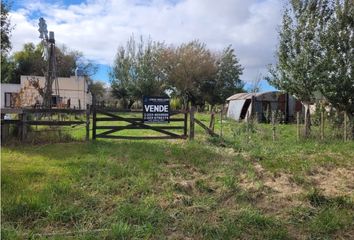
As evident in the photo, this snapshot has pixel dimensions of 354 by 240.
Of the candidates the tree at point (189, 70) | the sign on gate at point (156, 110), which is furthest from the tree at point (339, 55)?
the tree at point (189, 70)

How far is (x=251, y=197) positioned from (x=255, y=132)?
9999 mm

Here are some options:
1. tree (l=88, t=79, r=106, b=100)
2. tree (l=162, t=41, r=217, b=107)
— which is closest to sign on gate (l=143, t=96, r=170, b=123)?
tree (l=162, t=41, r=217, b=107)

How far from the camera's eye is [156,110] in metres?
13.3

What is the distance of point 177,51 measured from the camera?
158 ft

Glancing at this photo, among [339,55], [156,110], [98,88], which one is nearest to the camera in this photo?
[156,110]

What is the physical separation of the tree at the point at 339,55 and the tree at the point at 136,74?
3353 centimetres

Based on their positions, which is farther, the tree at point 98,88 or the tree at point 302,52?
the tree at point 98,88

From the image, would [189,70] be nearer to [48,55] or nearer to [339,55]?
[48,55]

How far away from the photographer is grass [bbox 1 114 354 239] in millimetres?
4996

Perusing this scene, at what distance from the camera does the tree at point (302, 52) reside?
15867 millimetres

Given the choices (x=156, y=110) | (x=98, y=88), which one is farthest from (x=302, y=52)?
(x=98, y=88)

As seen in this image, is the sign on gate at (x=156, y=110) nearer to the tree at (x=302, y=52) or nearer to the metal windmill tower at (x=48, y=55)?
the tree at (x=302, y=52)

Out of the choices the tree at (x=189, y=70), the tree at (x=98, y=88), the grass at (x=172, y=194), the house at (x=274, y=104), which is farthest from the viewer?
the tree at (x=98, y=88)

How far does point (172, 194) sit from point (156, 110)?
23.7 feet
